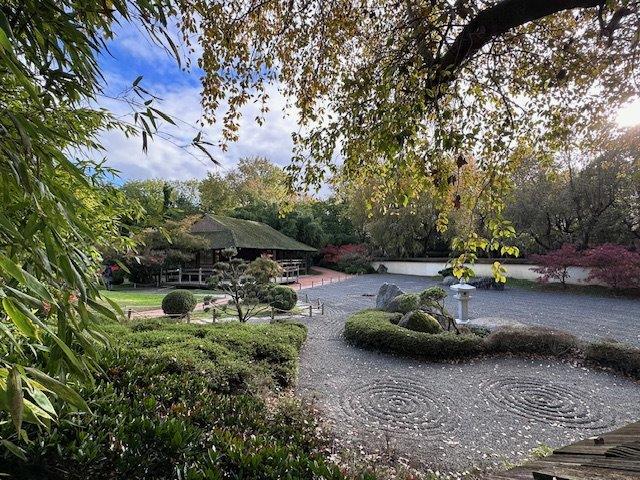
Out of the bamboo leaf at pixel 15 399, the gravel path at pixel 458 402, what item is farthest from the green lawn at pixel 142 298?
the bamboo leaf at pixel 15 399

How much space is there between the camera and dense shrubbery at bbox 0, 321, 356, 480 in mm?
2033

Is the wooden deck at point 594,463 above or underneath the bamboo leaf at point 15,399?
underneath

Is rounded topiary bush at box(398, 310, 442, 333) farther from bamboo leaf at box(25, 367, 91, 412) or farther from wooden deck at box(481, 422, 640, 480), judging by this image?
bamboo leaf at box(25, 367, 91, 412)

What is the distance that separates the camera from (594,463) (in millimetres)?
1369

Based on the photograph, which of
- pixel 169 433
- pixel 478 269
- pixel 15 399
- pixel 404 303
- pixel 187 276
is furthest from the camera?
pixel 478 269

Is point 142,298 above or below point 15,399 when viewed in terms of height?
below

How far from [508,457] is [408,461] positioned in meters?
1.28

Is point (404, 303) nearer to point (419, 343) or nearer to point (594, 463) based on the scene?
point (419, 343)

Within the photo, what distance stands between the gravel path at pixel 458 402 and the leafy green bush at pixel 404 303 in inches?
121

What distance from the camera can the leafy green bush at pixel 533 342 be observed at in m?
8.57

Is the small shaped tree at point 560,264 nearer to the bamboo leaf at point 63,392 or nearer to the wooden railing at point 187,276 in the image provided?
the wooden railing at point 187,276

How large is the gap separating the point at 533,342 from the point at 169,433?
876 cm

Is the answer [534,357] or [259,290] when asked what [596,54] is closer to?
[534,357]

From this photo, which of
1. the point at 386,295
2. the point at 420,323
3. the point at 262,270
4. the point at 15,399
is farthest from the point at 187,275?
the point at 15,399
